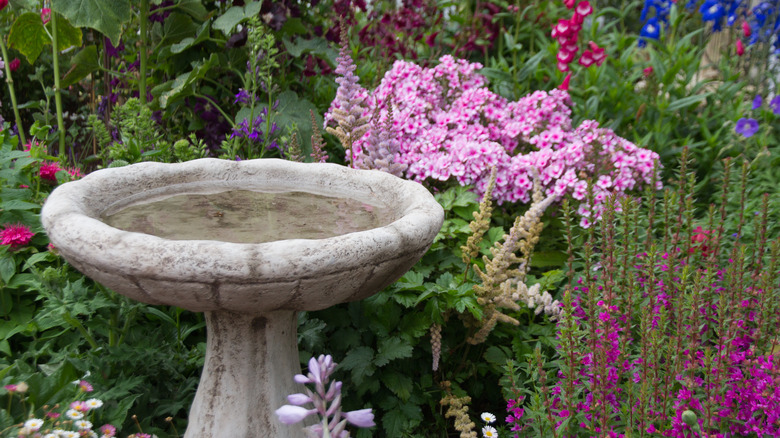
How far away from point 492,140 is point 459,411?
170 centimetres

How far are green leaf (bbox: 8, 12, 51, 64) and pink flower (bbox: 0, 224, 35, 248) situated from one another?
4.56ft

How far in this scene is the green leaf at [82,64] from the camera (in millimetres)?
3271

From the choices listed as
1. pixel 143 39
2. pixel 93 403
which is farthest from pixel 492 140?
pixel 93 403

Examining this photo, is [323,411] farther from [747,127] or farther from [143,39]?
[747,127]

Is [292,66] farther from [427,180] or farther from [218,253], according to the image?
[218,253]

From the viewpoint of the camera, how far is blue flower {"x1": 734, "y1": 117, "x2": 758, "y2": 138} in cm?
384

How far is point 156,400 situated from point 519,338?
4.47ft

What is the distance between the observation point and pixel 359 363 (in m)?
2.30

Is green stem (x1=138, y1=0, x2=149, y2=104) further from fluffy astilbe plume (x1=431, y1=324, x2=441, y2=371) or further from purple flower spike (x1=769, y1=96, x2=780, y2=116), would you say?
purple flower spike (x1=769, y1=96, x2=780, y2=116)

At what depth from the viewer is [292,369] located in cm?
203

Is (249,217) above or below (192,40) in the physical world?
below

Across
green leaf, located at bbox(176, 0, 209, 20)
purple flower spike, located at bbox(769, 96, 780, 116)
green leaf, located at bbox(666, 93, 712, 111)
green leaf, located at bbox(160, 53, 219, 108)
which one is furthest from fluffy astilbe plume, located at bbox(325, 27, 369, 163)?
purple flower spike, located at bbox(769, 96, 780, 116)

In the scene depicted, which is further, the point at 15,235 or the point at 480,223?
the point at 480,223

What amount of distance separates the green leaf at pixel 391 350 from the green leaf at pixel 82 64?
218 cm
